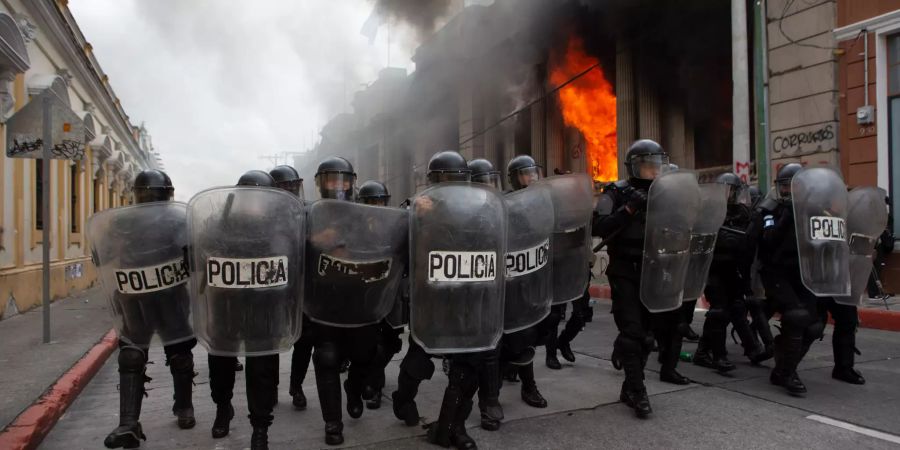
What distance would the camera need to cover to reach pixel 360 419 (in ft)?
12.7

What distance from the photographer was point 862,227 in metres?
4.55

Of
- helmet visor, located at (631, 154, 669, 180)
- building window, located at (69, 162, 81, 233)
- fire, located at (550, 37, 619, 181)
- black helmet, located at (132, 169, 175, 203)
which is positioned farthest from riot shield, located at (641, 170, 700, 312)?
building window, located at (69, 162, 81, 233)

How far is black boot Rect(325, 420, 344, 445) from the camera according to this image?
3.35 metres

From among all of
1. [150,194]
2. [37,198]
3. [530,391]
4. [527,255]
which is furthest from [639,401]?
[37,198]

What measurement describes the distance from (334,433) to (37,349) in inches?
177

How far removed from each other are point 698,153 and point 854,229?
1076cm

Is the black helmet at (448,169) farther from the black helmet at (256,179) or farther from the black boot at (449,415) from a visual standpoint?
the black boot at (449,415)

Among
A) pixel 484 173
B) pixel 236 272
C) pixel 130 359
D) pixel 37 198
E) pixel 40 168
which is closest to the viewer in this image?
pixel 236 272

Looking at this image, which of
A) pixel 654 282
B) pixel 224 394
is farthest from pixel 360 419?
pixel 654 282

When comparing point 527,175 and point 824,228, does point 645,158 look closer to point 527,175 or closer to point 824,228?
point 527,175

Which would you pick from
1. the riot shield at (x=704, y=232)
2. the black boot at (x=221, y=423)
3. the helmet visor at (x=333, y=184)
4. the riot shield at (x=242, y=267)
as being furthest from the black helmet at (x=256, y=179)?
the riot shield at (x=704, y=232)

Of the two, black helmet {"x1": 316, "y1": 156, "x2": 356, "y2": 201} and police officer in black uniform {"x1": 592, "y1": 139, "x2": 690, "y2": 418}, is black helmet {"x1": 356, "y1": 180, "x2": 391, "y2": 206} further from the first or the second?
police officer in black uniform {"x1": 592, "y1": 139, "x2": 690, "y2": 418}

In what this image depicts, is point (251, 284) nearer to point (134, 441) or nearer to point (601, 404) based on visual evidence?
point (134, 441)

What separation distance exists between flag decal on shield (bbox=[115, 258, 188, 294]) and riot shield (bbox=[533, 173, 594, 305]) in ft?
7.21
